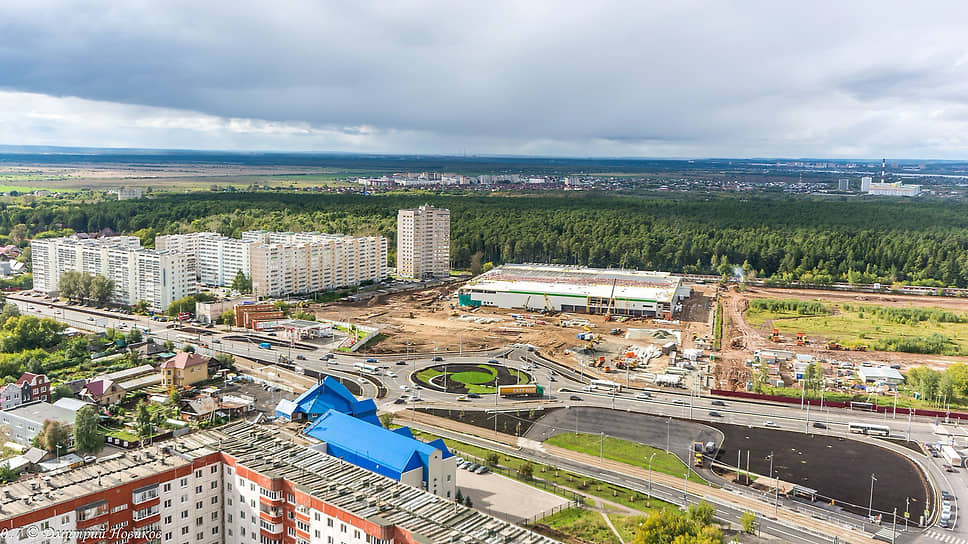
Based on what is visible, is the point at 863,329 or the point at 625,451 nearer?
the point at 625,451

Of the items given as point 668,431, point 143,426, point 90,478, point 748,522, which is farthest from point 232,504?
point 668,431

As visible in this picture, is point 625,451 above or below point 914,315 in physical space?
below

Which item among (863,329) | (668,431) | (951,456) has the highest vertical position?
(863,329)

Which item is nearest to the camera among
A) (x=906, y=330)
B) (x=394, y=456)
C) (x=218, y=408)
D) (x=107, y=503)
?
(x=107, y=503)

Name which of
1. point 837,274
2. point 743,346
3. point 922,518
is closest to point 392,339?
point 743,346

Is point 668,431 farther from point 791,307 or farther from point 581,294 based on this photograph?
point 791,307

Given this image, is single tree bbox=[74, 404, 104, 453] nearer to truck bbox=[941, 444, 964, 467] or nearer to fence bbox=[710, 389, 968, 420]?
fence bbox=[710, 389, 968, 420]

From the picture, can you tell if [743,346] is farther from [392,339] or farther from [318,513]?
[318,513]

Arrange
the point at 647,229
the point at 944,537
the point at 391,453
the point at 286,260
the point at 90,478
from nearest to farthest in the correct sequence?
the point at 90,478 < the point at 944,537 < the point at 391,453 < the point at 286,260 < the point at 647,229
